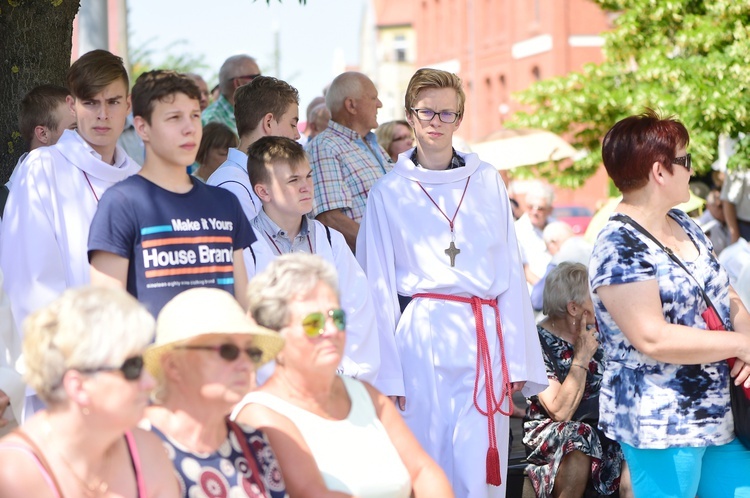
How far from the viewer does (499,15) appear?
47.7m

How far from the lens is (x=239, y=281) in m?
4.23

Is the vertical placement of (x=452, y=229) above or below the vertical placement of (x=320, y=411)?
above

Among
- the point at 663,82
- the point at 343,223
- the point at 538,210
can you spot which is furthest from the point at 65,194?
the point at 663,82

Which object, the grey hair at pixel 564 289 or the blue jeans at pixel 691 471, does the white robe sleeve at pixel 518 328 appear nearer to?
the grey hair at pixel 564 289

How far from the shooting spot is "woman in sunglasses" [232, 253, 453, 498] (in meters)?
3.61

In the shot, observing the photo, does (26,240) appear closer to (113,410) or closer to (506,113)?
(113,410)

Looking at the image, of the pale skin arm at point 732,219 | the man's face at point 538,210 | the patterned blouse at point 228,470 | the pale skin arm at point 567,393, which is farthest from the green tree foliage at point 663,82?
the patterned blouse at point 228,470

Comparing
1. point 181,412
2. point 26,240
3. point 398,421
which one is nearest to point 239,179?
point 26,240

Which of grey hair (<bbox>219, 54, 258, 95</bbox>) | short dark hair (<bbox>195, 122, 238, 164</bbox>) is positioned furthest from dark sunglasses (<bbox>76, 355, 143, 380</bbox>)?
grey hair (<bbox>219, 54, 258, 95</bbox>)

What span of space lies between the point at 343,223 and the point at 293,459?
306cm

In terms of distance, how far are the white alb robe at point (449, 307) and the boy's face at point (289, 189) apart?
499 mm

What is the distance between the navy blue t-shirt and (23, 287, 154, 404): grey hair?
1.04 m

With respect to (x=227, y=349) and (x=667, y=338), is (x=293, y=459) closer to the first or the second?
(x=227, y=349)

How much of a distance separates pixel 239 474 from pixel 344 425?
51cm
